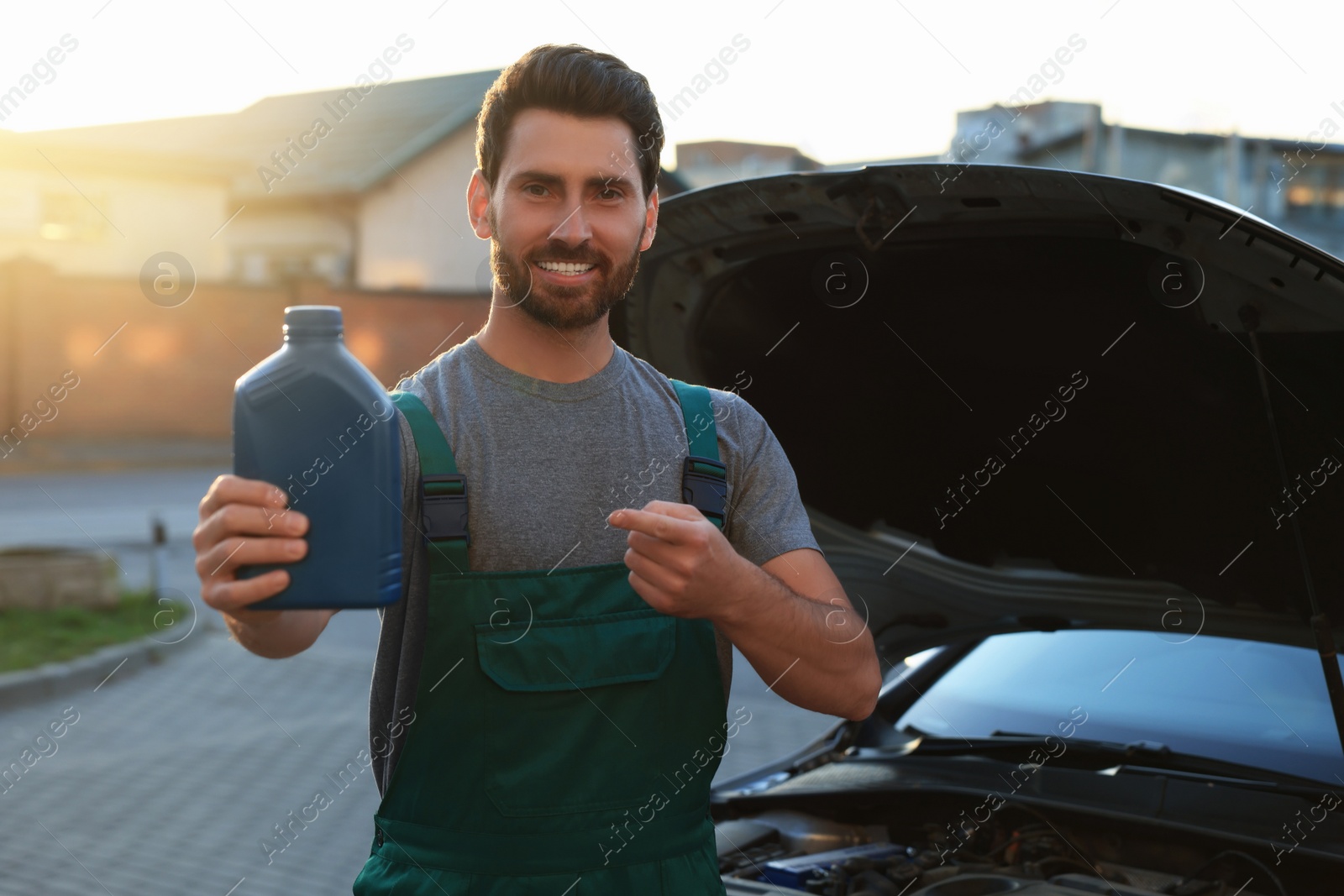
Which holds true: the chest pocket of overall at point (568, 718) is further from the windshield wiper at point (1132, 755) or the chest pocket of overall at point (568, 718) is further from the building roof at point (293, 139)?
the building roof at point (293, 139)

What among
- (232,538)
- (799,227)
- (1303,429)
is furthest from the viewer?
(799,227)

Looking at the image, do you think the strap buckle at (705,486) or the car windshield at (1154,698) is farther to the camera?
the car windshield at (1154,698)

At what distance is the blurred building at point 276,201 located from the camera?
82.7 ft

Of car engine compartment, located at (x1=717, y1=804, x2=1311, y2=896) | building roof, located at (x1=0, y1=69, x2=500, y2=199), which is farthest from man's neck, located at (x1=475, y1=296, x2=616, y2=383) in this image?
building roof, located at (x1=0, y1=69, x2=500, y2=199)

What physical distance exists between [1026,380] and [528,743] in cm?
137

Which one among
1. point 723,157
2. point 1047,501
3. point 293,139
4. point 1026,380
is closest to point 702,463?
point 1026,380

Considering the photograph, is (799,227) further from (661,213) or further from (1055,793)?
(1055,793)

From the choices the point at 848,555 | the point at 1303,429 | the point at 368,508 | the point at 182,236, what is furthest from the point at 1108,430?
the point at 182,236

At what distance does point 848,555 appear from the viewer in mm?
2916

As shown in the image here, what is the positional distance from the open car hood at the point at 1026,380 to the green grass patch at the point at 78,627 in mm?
6019

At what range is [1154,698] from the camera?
2.78 meters

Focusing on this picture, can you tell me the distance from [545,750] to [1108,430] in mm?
1405

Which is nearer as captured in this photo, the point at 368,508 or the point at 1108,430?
the point at 368,508

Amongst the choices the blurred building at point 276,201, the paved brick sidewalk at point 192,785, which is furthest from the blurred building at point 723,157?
the paved brick sidewalk at point 192,785
